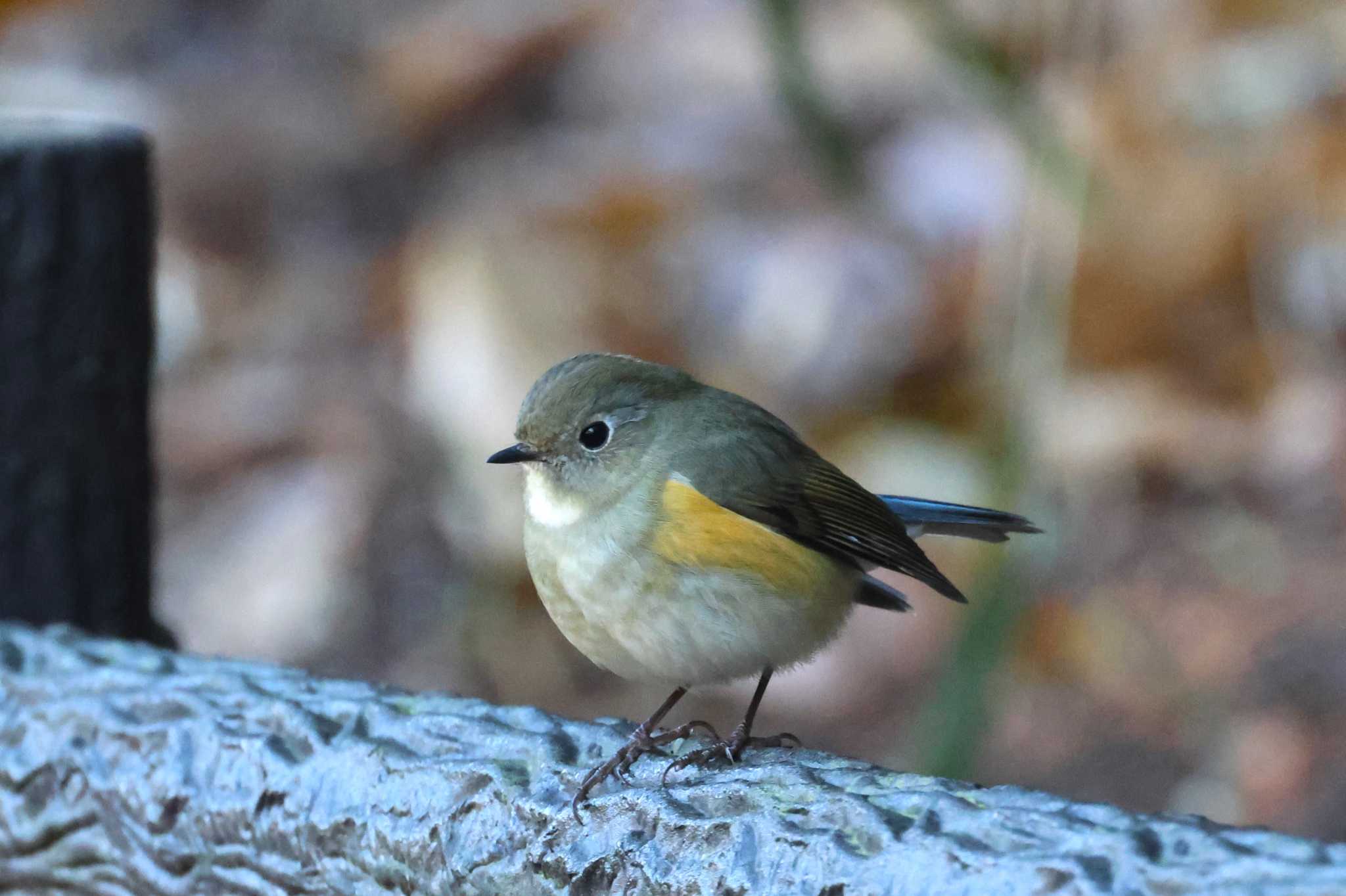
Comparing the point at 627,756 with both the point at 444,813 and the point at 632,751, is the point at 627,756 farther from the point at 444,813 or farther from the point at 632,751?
the point at 444,813

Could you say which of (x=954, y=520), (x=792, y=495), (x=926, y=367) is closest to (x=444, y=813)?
(x=792, y=495)

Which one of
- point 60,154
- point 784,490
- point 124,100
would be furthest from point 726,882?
point 124,100

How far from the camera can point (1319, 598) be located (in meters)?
4.28

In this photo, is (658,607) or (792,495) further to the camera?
(792,495)

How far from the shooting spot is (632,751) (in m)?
1.89

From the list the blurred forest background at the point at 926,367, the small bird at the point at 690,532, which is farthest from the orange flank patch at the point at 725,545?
the blurred forest background at the point at 926,367

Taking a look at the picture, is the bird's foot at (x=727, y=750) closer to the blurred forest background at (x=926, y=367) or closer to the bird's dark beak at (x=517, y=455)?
the bird's dark beak at (x=517, y=455)

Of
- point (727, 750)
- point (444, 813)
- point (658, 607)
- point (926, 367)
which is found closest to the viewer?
point (444, 813)

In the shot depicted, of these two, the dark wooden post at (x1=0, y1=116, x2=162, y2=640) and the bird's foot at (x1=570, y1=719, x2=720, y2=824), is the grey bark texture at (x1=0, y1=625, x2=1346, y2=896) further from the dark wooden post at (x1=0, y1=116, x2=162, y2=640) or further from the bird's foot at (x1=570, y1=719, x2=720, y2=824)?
the dark wooden post at (x1=0, y1=116, x2=162, y2=640)

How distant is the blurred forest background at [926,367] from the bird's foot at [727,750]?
1.17 meters

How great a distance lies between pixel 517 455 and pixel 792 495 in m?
0.40

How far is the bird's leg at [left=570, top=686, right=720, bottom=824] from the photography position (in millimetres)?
1770

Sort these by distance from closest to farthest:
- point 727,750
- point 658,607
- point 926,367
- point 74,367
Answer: point 727,750 < point 658,607 < point 74,367 < point 926,367

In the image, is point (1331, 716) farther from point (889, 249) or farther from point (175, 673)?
point (175, 673)
